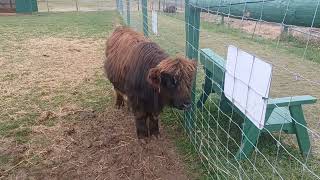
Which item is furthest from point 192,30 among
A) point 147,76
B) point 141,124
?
point 141,124

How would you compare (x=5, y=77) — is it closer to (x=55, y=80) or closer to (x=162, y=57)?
(x=55, y=80)

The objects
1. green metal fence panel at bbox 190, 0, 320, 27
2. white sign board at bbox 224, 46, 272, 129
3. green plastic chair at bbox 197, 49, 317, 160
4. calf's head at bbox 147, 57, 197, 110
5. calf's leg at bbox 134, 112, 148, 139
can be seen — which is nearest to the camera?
green metal fence panel at bbox 190, 0, 320, 27

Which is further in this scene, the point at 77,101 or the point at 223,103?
the point at 77,101

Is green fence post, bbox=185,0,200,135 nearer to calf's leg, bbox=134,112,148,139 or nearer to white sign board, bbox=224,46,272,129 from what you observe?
calf's leg, bbox=134,112,148,139

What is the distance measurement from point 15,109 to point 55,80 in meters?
1.57

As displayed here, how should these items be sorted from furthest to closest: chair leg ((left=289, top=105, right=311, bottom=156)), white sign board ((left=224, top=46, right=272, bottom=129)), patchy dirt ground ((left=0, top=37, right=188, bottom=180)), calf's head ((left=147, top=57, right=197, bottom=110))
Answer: patchy dirt ground ((left=0, top=37, right=188, bottom=180)) < chair leg ((left=289, top=105, right=311, bottom=156)) < calf's head ((left=147, top=57, right=197, bottom=110)) < white sign board ((left=224, top=46, right=272, bottom=129))

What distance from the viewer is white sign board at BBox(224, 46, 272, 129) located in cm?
198

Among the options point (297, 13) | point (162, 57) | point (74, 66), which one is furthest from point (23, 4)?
point (297, 13)

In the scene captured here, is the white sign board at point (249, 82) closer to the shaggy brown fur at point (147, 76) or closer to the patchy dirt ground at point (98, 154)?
the shaggy brown fur at point (147, 76)

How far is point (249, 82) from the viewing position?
221 cm

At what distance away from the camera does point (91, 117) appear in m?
4.77

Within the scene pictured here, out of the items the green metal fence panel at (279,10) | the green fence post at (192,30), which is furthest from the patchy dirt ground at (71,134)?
the green metal fence panel at (279,10)

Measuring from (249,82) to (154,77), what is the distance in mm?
1145

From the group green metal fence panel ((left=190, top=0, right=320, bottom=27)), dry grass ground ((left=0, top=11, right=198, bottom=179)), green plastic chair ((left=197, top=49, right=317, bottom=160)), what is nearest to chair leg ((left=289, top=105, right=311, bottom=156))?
green plastic chair ((left=197, top=49, right=317, bottom=160))
